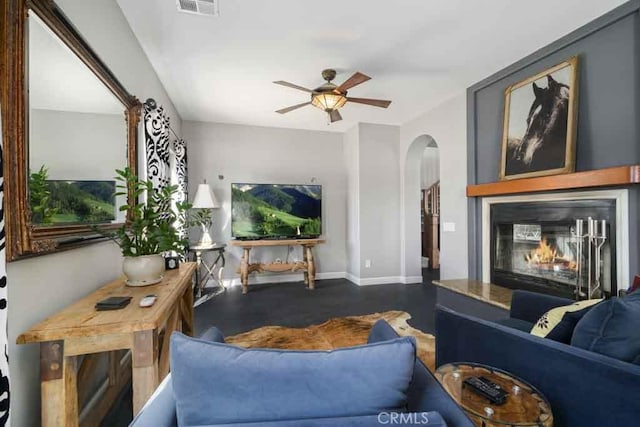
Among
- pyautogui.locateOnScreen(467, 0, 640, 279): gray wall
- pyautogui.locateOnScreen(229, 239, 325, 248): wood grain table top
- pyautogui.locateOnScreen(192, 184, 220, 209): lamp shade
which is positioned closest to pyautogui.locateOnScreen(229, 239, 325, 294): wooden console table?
pyautogui.locateOnScreen(229, 239, 325, 248): wood grain table top

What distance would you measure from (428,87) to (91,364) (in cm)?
391

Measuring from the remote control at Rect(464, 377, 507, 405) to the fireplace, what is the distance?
75.8 inches

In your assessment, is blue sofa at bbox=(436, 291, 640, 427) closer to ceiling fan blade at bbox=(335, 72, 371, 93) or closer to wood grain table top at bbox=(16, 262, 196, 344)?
wood grain table top at bbox=(16, 262, 196, 344)

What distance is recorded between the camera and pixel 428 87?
3463 millimetres

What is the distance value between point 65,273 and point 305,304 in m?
2.65

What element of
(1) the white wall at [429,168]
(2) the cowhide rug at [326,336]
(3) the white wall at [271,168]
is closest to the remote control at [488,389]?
(2) the cowhide rug at [326,336]

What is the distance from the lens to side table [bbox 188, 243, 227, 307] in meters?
3.97

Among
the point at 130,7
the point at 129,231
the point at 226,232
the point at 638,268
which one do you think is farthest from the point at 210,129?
the point at 638,268

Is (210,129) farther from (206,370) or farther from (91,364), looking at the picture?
(206,370)

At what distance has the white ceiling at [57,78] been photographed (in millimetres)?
1186

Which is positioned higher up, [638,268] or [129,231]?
[129,231]

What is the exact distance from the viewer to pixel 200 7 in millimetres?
2049

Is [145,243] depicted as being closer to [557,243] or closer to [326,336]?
[326,336]

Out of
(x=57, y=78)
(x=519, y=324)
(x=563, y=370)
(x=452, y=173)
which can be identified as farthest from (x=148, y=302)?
(x=452, y=173)
